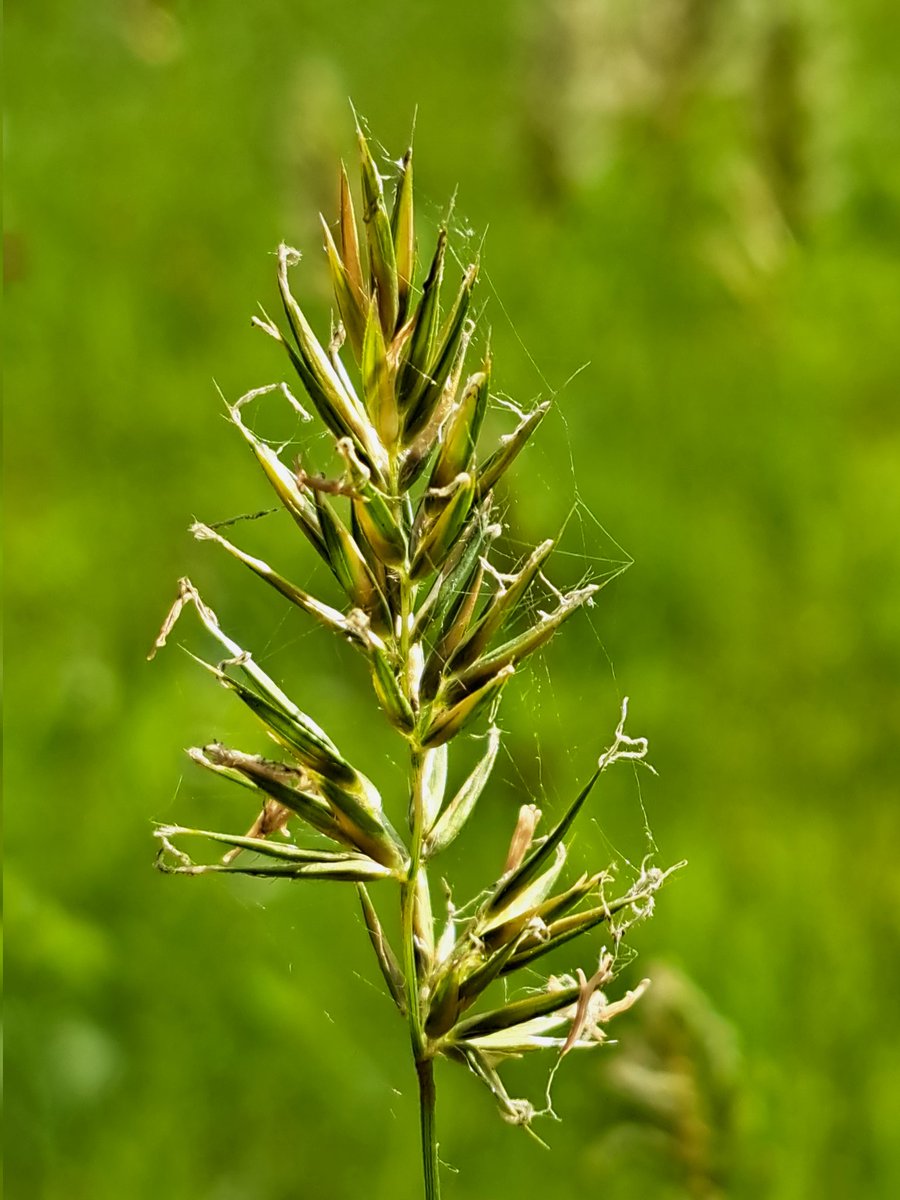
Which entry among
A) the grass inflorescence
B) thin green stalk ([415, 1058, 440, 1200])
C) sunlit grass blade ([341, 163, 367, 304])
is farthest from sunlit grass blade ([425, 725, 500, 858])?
sunlit grass blade ([341, 163, 367, 304])

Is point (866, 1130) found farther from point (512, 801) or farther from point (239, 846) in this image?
point (239, 846)

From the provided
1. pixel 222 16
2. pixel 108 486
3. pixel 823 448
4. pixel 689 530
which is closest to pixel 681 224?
pixel 823 448

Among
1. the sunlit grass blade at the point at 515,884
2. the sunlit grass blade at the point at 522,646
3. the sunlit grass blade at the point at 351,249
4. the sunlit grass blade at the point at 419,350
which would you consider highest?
the sunlit grass blade at the point at 351,249

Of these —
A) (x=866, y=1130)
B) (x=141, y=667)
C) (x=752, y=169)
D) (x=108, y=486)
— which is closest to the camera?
(x=866, y=1130)

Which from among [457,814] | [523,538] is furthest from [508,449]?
[523,538]

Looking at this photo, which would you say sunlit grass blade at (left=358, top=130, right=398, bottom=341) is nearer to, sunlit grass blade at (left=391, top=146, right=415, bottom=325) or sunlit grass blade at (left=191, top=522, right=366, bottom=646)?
sunlit grass blade at (left=391, top=146, right=415, bottom=325)

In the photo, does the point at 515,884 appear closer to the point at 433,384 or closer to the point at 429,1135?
the point at 429,1135

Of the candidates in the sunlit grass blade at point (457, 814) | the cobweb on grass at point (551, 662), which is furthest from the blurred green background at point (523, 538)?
the sunlit grass blade at point (457, 814)

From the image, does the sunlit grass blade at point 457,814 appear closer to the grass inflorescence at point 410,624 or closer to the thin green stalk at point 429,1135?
the grass inflorescence at point 410,624

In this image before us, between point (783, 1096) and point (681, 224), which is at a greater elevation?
point (681, 224)
